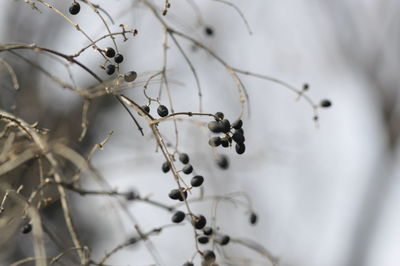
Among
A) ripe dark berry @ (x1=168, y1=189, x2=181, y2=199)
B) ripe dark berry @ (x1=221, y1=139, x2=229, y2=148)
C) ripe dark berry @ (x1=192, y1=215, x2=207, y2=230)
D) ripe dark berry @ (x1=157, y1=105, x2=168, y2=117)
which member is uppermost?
ripe dark berry @ (x1=157, y1=105, x2=168, y2=117)

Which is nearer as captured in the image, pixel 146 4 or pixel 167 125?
pixel 146 4

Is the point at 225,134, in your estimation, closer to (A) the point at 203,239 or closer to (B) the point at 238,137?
(B) the point at 238,137

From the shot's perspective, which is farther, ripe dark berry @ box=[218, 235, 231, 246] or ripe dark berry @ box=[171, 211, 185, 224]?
ripe dark berry @ box=[218, 235, 231, 246]

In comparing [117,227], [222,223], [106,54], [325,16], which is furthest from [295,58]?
[106,54]

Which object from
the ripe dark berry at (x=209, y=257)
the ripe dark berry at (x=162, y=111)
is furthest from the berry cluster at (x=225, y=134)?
the ripe dark berry at (x=209, y=257)

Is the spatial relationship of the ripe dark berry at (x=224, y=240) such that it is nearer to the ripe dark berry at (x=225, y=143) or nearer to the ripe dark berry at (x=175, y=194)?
the ripe dark berry at (x=175, y=194)

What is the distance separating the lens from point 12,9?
7629 mm

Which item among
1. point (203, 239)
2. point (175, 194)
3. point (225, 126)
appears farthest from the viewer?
point (203, 239)

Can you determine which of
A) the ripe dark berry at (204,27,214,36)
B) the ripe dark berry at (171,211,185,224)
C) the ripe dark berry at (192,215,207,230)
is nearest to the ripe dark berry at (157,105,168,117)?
the ripe dark berry at (192,215,207,230)

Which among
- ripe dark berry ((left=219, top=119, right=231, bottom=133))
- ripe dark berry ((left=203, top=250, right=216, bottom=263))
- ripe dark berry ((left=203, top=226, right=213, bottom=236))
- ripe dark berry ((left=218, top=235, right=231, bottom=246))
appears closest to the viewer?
ripe dark berry ((left=219, top=119, right=231, bottom=133))

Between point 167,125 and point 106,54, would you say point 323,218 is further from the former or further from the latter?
point 106,54

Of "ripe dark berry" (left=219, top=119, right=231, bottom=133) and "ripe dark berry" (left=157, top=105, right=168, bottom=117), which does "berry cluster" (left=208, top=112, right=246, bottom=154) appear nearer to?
"ripe dark berry" (left=219, top=119, right=231, bottom=133)

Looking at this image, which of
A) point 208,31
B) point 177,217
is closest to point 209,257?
point 177,217

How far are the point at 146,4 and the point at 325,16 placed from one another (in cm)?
876
